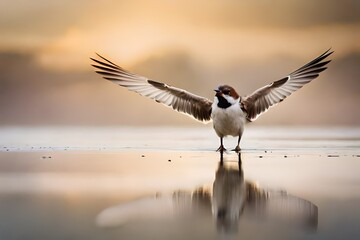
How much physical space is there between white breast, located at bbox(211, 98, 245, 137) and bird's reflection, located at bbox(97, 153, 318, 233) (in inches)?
96.0

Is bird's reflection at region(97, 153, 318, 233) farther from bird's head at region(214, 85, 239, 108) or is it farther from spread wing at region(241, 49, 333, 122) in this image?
spread wing at region(241, 49, 333, 122)

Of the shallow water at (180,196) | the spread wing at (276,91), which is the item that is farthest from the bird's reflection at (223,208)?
the spread wing at (276,91)

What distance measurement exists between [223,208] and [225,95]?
11.1 feet

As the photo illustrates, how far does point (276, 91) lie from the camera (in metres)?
6.81

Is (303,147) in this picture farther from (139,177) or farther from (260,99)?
(139,177)

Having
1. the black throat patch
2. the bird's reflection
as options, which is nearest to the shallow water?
the bird's reflection

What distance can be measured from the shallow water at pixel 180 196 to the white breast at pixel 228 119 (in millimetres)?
356

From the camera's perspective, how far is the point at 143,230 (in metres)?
2.59

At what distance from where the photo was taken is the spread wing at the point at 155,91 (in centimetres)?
681

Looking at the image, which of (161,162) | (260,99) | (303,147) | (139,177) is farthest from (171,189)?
(303,147)

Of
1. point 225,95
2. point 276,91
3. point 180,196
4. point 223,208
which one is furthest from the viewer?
point 276,91

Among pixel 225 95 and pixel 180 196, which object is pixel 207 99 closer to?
pixel 225 95

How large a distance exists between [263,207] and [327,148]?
3899mm

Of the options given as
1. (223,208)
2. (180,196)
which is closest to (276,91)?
(180,196)
